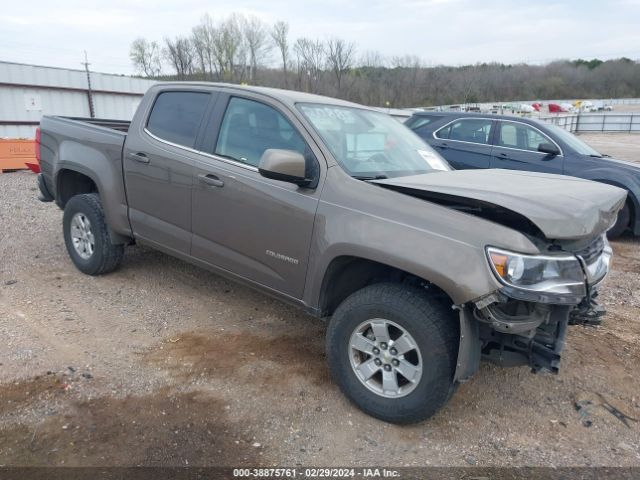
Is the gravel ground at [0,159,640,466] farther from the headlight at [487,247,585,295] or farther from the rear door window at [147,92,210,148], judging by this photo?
the rear door window at [147,92,210,148]

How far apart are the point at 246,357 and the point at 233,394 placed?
48 centimetres

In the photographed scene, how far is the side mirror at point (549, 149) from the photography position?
7.48 meters

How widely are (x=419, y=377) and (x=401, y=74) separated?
64.3m

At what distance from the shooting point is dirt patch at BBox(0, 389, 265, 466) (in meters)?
2.59

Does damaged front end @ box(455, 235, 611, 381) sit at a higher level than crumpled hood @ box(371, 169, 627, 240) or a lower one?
lower

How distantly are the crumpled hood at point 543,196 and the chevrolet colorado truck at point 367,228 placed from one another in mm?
11

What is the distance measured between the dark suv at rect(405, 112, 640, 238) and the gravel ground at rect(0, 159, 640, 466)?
9.59 ft

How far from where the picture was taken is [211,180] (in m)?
3.70

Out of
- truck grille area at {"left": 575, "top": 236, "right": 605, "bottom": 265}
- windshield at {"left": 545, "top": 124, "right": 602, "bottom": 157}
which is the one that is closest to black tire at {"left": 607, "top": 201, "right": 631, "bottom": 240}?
windshield at {"left": 545, "top": 124, "right": 602, "bottom": 157}

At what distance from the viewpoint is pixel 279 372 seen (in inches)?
137

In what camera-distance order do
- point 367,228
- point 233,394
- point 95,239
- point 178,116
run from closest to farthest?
point 367,228
point 233,394
point 178,116
point 95,239

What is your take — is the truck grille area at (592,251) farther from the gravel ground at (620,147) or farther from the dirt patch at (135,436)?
the gravel ground at (620,147)

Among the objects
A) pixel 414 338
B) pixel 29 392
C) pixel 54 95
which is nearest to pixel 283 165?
pixel 414 338

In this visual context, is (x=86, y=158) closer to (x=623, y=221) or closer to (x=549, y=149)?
(x=549, y=149)
